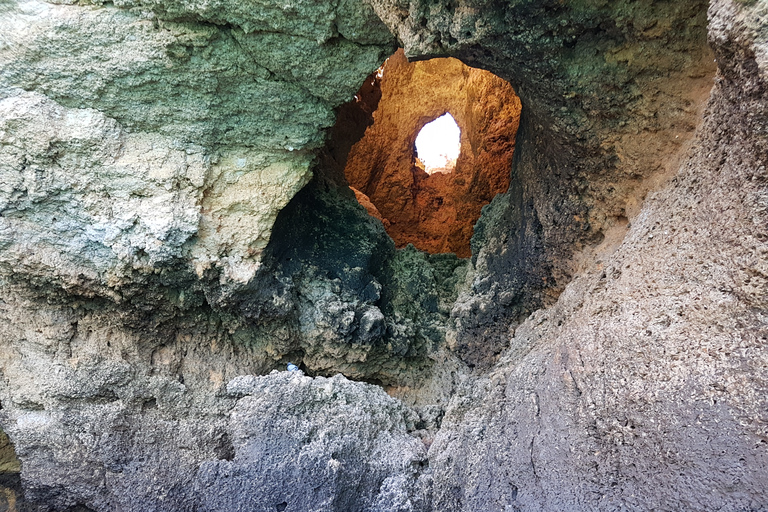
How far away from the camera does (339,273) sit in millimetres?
2951

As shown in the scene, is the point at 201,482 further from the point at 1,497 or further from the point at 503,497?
the point at 1,497

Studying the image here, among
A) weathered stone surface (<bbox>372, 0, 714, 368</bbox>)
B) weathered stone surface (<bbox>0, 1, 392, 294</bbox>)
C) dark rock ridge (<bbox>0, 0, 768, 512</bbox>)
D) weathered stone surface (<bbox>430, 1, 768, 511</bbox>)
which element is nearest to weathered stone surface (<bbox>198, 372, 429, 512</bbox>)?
dark rock ridge (<bbox>0, 0, 768, 512</bbox>)

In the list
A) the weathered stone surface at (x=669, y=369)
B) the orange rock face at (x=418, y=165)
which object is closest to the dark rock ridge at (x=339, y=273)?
the weathered stone surface at (x=669, y=369)

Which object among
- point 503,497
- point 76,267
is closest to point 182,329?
point 76,267

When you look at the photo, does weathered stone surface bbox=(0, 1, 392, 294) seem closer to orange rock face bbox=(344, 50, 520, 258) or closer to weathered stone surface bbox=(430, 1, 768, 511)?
weathered stone surface bbox=(430, 1, 768, 511)

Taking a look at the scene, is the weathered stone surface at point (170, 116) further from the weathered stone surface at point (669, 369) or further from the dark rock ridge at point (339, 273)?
the weathered stone surface at point (669, 369)

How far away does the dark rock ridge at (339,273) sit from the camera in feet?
3.95

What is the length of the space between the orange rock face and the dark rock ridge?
84.0 inches

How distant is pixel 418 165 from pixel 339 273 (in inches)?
123

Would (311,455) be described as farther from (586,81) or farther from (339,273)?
(586,81)

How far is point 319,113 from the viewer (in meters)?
2.23

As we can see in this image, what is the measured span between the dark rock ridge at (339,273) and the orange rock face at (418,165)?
213 cm

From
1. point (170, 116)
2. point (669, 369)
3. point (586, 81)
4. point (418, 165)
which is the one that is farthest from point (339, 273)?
point (418, 165)

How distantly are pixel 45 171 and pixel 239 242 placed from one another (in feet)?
2.78
